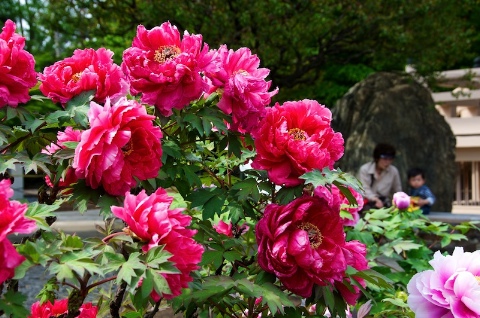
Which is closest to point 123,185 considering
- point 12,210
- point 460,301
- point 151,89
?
point 151,89

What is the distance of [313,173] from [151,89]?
471 millimetres

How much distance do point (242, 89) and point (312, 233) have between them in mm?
417

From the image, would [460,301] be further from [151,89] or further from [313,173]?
[151,89]

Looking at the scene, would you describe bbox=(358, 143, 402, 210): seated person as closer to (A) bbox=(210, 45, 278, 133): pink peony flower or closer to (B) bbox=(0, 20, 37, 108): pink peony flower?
(A) bbox=(210, 45, 278, 133): pink peony flower

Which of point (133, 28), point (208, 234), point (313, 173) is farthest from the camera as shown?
point (133, 28)

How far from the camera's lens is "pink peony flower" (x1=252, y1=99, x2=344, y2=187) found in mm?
1719

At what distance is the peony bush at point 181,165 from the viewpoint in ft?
4.84

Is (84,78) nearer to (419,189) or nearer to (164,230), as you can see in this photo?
(164,230)

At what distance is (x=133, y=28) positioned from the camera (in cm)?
1466

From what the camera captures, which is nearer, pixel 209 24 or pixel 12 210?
pixel 12 210

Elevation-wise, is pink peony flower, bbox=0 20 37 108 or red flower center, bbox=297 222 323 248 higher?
pink peony flower, bbox=0 20 37 108

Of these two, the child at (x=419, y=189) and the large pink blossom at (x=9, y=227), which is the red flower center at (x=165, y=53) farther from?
the child at (x=419, y=189)

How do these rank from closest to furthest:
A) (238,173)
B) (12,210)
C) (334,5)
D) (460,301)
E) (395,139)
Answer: (12,210), (460,301), (238,173), (395,139), (334,5)

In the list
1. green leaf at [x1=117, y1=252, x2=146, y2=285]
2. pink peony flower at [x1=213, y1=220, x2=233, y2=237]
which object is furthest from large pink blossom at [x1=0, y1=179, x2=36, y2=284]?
pink peony flower at [x1=213, y1=220, x2=233, y2=237]
